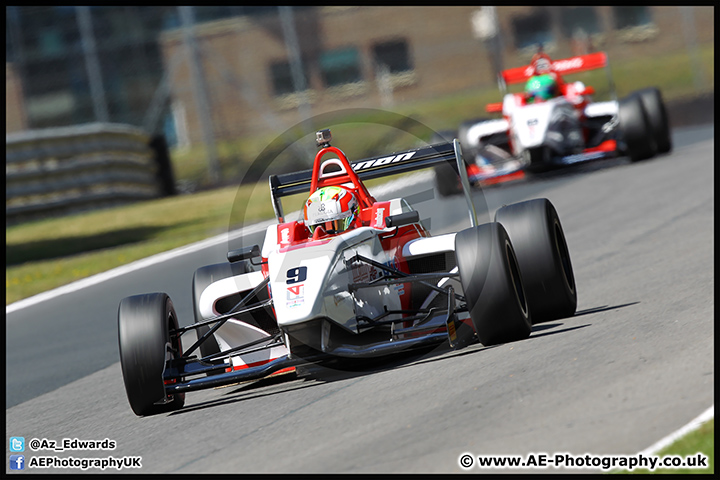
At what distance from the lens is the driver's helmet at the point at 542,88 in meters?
16.2

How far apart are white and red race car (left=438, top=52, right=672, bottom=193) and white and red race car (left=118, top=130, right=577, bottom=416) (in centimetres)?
811

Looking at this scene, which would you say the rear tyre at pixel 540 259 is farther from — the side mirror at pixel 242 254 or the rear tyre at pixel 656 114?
the rear tyre at pixel 656 114

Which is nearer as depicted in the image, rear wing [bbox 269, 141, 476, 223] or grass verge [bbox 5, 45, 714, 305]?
rear wing [bbox 269, 141, 476, 223]

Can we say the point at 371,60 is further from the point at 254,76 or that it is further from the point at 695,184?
the point at 695,184

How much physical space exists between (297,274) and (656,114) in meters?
11.0

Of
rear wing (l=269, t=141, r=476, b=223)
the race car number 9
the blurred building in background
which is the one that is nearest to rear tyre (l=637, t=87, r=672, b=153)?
the blurred building in background

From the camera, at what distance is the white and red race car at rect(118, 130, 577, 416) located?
6520 millimetres

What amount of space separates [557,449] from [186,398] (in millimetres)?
3451

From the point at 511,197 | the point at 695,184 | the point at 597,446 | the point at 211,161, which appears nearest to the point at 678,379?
the point at 597,446

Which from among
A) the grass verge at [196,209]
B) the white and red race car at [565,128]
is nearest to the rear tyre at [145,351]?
the grass verge at [196,209]

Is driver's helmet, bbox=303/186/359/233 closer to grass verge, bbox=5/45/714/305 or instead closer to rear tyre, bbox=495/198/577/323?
rear tyre, bbox=495/198/577/323

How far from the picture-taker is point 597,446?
4711mm

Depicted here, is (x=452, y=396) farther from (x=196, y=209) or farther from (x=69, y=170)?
(x=69, y=170)

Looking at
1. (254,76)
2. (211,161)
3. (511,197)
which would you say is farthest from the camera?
(254,76)
